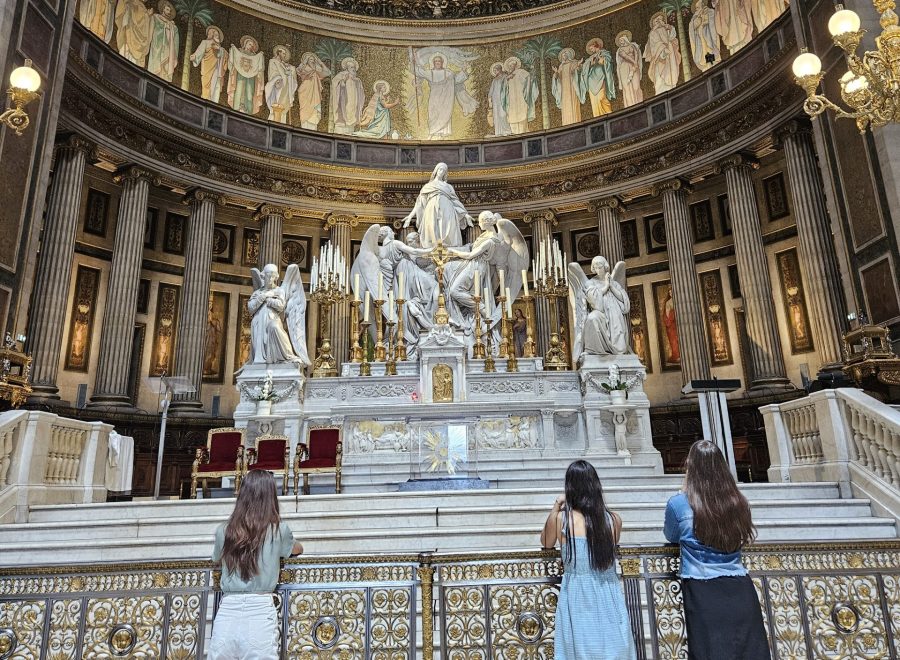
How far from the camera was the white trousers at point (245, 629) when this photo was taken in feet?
9.37

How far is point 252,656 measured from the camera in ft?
9.37

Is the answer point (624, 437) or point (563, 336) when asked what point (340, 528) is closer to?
point (624, 437)

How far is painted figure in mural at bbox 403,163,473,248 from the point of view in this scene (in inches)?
484

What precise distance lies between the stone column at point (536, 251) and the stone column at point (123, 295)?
439 inches

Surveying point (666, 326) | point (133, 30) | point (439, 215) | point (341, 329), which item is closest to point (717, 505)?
point (439, 215)

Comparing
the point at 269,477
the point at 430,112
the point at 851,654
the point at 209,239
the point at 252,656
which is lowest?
the point at 851,654

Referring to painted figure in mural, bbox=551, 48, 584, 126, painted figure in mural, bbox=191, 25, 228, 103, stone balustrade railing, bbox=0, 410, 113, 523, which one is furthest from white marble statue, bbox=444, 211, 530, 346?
painted figure in mural, bbox=191, 25, 228, 103

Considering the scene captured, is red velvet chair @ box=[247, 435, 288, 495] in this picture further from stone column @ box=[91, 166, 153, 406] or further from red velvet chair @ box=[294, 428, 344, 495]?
stone column @ box=[91, 166, 153, 406]

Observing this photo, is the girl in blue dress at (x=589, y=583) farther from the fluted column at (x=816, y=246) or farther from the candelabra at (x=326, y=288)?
the fluted column at (x=816, y=246)

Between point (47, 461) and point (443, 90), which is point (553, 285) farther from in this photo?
point (443, 90)

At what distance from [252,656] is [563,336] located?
18.6 meters

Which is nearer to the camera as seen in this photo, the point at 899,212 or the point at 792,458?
the point at 792,458

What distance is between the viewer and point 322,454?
8992 mm

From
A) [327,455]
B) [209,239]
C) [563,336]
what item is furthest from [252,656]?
[563,336]
